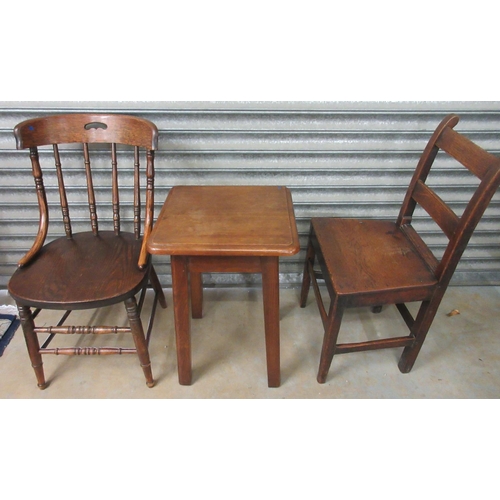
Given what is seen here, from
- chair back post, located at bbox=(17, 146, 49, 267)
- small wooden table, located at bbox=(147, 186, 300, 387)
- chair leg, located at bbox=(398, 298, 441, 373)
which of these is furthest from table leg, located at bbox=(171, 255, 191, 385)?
→ chair leg, located at bbox=(398, 298, 441, 373)

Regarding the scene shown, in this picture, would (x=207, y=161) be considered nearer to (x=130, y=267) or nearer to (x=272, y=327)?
(x=130, y=267)

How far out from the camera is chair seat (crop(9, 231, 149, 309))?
1429mm

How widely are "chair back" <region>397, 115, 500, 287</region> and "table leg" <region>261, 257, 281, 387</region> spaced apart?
0.66 metres

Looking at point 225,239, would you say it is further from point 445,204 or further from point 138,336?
point 445,204

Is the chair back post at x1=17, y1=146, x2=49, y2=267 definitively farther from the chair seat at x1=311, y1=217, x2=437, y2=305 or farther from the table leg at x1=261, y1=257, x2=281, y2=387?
the chair seat at x1=311, y1=217, x2=437, y2=305

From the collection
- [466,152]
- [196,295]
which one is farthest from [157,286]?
[466,152]

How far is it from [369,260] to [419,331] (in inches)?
16.0

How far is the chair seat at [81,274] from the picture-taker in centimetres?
143

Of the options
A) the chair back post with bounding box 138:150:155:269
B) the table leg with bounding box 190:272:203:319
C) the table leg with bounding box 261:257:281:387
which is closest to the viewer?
the table leg with bounding box 261:257:281:387

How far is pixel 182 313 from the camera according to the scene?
1508 millimetres

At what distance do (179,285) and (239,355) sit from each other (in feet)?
2.10

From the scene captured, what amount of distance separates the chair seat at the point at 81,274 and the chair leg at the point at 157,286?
0.20m

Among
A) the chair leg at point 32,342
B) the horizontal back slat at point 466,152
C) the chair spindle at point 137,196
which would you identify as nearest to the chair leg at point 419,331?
the horizontal back slat at point 466,152

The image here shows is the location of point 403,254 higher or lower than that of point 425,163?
lower
